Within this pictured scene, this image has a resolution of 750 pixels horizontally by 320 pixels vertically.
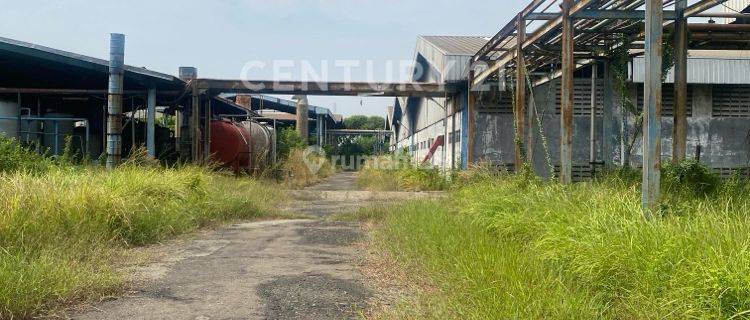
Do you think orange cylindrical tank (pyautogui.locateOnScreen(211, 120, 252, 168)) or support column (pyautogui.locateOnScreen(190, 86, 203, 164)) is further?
orange cylindrical tank (pyautogui.locateOnScreen(211, 120, 252, 168))

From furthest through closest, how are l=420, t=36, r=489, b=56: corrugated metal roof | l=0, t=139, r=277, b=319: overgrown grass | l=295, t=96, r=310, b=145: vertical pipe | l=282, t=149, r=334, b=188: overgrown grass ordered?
l=295, t=96, r=310, b=145: vertical pipe
l=282, t=149, r=334, b=188: overgrown grass
l=420, t=36, r=489, b=56: corrugated metal roof
l=0, t=139, r=277, b=319: overgrown grass

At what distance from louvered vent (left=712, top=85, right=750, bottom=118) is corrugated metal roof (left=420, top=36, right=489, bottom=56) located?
6086 mm

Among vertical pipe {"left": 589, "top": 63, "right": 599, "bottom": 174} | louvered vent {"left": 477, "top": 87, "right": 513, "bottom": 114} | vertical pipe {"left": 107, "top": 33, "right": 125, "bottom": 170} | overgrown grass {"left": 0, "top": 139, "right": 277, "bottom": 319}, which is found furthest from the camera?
louvered vent {"left": 477, "top": 87, "right": 513, "bottom": 114}

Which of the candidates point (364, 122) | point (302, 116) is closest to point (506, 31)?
point (302, 116)

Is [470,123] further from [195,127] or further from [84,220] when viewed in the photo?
[84,220]

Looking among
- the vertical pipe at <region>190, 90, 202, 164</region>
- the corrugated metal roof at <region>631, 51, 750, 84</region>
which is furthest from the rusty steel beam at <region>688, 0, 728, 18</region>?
the vertical pipe at <region>190, 90, 202, 164</region>

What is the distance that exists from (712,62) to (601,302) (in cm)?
1292

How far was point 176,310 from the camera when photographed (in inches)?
179

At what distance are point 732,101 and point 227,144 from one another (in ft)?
44.0

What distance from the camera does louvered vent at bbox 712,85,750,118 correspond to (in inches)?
601

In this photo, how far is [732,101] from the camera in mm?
15320

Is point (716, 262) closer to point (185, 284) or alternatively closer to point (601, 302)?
point (601, 302)

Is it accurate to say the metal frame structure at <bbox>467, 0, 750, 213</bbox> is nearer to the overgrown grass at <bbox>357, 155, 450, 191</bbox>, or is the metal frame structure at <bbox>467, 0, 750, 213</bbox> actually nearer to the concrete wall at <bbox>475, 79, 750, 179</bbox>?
the concrete wall at <bbox>475, 79, 750, 179</bbox>

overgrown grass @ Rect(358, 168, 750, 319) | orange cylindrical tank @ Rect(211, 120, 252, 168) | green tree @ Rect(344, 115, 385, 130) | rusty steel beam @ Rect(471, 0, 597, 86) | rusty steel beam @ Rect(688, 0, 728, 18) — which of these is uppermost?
green tree @ Rect(344, 115, 385, 130)
